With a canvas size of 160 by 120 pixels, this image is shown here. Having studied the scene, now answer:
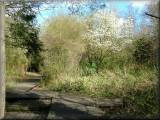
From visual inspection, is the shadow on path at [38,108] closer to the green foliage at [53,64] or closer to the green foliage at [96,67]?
the green foliage at [96,67]

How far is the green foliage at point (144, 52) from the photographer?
13.5m

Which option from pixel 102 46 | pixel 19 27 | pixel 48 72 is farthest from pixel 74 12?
pixel 102 46

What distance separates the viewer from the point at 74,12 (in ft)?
31.9

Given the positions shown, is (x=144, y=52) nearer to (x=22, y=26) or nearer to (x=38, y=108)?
(x=38, y=108)

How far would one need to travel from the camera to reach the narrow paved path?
899cm

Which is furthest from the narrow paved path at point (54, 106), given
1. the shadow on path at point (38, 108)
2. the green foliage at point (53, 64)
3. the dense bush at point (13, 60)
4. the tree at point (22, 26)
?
the green foliage at point (53, 64)

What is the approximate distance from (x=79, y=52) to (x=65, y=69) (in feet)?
3.31

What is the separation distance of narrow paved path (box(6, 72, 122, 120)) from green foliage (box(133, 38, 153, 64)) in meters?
3.01

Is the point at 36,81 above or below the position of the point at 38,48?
below

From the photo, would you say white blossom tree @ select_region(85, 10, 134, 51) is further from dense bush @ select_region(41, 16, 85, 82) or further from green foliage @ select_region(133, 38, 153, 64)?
green foliage @ select_region(133, 38, 153, 64)

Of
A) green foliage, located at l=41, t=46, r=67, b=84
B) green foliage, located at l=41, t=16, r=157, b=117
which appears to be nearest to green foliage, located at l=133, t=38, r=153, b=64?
green foliage, located at l=41, t=16, r=157, b=117

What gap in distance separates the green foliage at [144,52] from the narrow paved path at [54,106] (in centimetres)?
301

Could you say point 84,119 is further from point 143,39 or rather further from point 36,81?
A: point 36,81

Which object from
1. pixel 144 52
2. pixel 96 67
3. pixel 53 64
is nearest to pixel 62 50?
pixel 53 64
